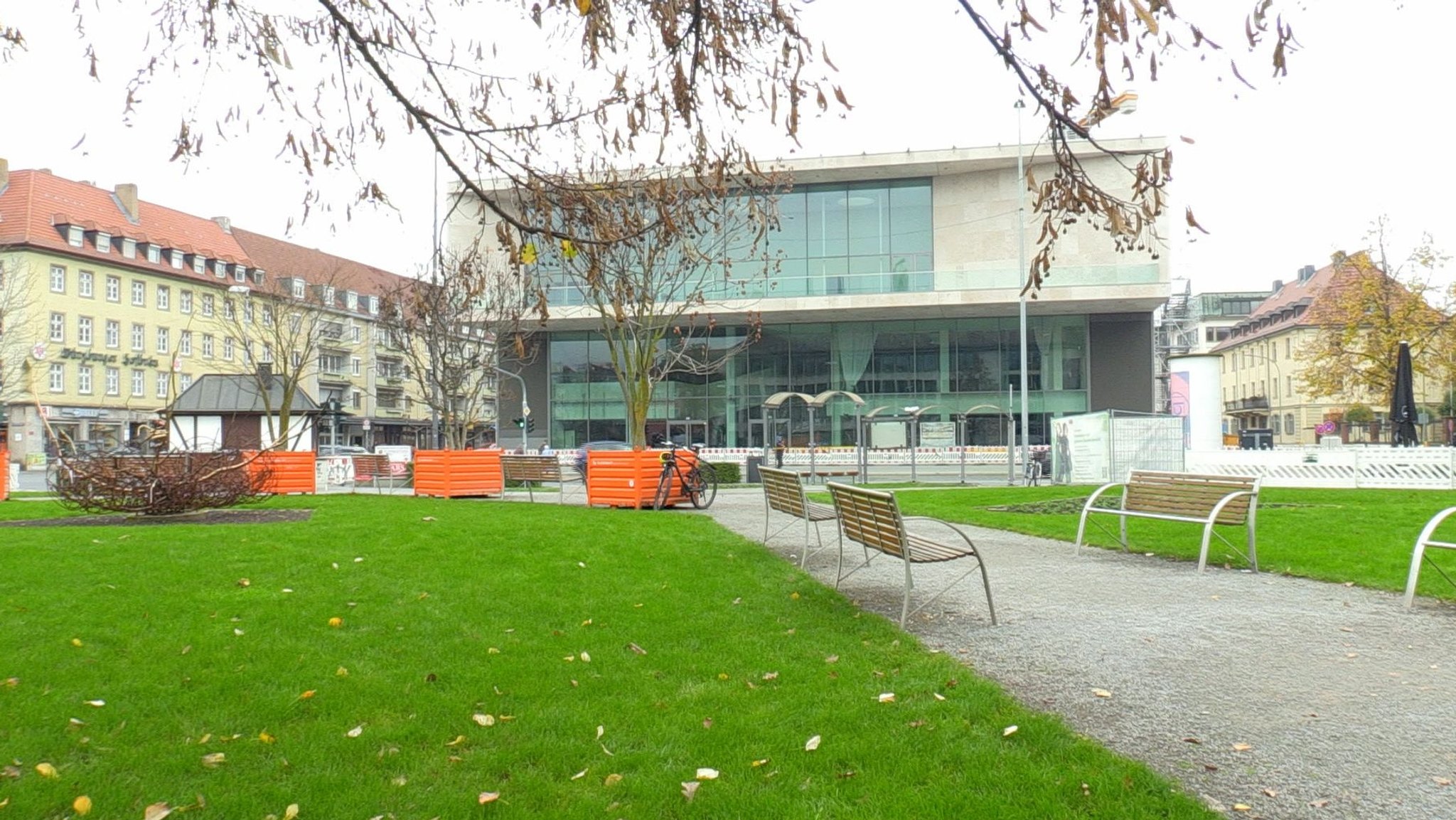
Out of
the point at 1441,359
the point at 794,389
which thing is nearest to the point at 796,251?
the point at 794,389

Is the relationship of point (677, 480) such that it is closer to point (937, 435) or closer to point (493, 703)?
point (493, 703)

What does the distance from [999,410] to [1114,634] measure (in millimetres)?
34635

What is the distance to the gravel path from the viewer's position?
12.5ft

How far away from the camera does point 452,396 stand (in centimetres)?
3278

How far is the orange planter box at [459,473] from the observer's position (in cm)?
2027

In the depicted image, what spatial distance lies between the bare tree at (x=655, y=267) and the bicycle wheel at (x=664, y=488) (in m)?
2.35

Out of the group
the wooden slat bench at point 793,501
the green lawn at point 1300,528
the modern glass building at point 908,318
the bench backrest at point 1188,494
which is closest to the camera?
the green lawn at point 1300,528

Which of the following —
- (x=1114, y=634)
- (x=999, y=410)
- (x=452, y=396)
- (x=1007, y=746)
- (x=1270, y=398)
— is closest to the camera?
(x=1007, y=746)

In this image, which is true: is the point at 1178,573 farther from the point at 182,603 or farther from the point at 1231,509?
the point at 182,603

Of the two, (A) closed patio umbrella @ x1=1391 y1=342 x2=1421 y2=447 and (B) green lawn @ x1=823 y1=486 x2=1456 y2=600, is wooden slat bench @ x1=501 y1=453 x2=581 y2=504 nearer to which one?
(B) green lawn @ x1=823 y1=486 x2=1456 y2=600

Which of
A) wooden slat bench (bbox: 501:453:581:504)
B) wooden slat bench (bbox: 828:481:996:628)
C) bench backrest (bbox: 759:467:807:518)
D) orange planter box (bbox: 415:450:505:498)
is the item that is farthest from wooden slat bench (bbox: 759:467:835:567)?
orange planter box (bbox: 415:450:505:498)

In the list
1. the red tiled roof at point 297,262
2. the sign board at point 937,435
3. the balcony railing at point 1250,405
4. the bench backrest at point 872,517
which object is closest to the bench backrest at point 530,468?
the bench backrest at point 872,517

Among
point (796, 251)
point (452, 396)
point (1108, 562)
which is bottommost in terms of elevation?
point (1108, 562)

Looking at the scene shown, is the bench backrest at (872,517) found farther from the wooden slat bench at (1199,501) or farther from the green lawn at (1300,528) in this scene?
the green lawn at (1300,528)
